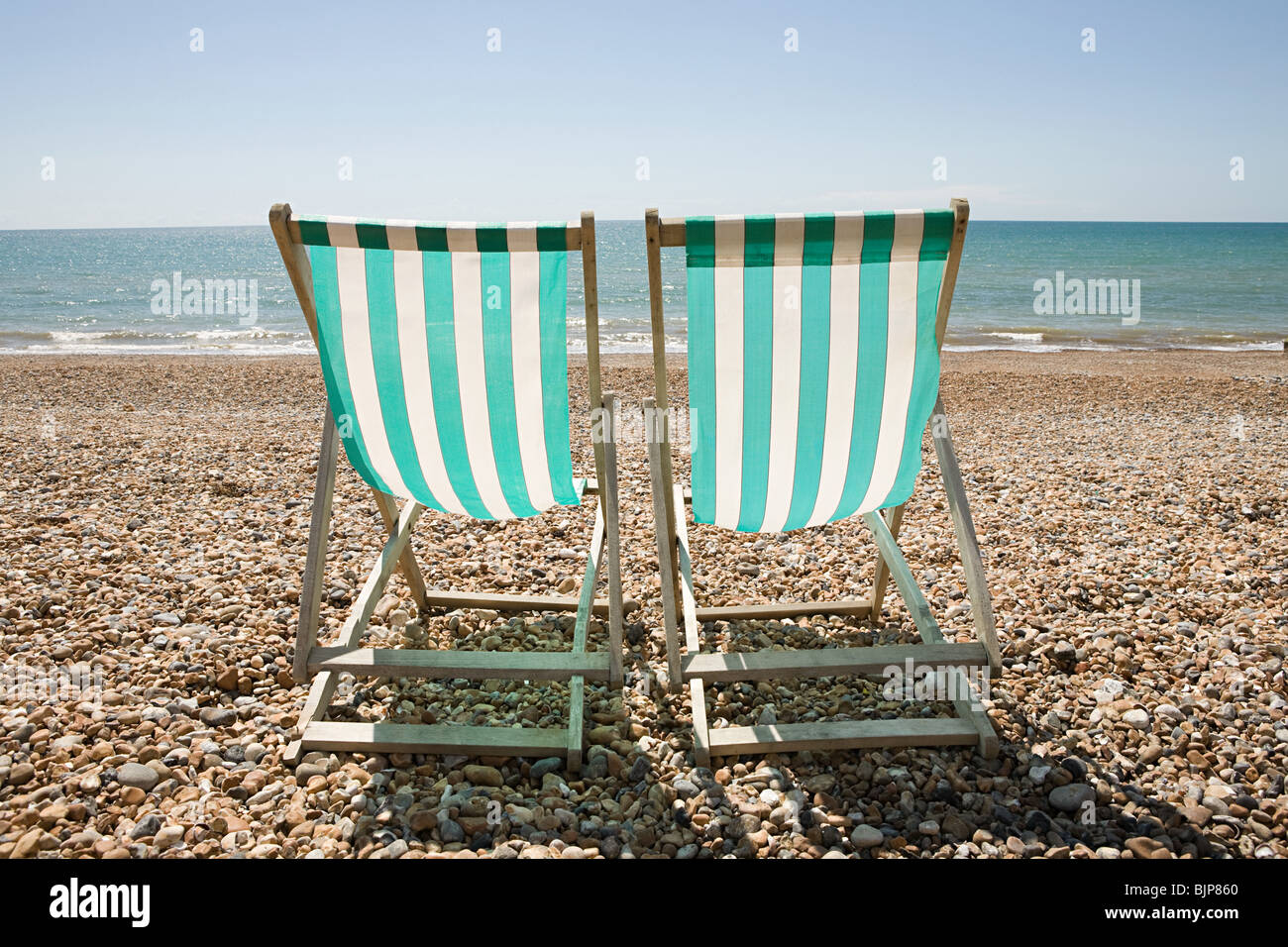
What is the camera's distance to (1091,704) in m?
2.43

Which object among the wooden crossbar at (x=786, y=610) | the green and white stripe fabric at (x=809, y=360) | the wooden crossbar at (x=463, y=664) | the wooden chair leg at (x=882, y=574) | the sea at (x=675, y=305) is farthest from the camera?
the sea at (x=675, y=305)

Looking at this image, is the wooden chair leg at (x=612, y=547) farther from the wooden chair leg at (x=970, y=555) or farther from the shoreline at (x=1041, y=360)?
the shoreline at (x=1041, y=360)

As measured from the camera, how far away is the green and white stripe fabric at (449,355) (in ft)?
6.99

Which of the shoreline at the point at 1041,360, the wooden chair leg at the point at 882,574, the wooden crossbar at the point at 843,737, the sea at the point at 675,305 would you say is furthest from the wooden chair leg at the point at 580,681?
the shoreline at the point at 1041,360

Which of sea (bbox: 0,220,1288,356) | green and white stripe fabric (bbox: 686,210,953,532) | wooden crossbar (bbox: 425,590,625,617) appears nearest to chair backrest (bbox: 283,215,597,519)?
green and white stripe fabric (bbox: 686,210,953,532)

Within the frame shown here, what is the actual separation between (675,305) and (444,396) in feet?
65.0

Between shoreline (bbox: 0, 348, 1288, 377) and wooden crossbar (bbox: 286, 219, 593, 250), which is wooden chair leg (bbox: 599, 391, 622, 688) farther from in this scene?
shoreline (bbox: 0, 348, 1288, 377)

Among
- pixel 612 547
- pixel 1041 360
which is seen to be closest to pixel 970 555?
pixel 612 547

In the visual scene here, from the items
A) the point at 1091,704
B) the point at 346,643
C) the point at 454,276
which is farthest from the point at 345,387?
the point at 1091,704

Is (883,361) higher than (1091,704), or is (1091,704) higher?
(883,361)
